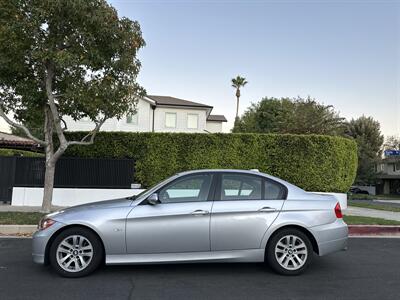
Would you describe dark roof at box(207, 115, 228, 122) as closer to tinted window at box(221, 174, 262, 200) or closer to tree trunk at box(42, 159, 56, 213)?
tree trunk at box(42, 159, 56, 213)

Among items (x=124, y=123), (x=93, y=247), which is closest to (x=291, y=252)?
(x=93, y=247)

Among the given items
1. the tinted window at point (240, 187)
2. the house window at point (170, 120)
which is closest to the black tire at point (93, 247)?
the tinted window at point (240, 187)

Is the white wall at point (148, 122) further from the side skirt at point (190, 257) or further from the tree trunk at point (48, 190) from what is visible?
the side skirt at point (190, 257)

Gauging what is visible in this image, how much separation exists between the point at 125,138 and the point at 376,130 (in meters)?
44.5

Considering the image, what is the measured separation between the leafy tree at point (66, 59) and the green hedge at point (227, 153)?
10.1ft

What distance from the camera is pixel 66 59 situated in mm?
10508

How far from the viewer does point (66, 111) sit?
12656 mm

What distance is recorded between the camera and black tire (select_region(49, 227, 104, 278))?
5613 millimetres

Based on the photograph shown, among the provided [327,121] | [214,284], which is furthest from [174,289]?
[327,121]

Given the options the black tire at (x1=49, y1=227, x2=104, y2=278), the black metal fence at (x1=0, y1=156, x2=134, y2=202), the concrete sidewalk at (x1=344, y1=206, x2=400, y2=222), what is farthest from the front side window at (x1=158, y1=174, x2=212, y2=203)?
the black metal fence at (x1=0, y1=156, x2=134, y2=202)

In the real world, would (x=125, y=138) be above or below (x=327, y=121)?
below

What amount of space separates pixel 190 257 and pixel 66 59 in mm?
6937

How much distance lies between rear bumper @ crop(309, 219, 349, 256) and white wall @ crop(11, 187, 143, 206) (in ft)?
32.7

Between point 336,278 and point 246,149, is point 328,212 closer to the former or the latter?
point 336,278
